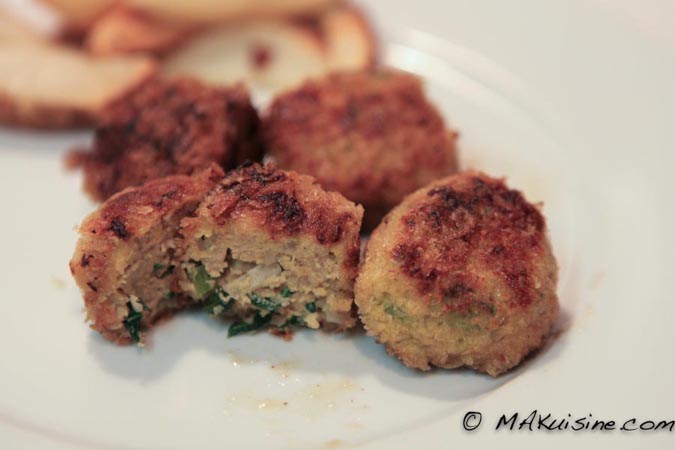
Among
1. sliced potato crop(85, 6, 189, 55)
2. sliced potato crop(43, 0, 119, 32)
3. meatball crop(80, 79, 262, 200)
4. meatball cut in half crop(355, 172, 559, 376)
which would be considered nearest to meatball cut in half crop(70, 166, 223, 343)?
meatball crop(80, 79, 262, 200)

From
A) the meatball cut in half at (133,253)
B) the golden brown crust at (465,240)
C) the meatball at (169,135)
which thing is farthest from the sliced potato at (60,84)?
A: the golden brown crust at (465,240)

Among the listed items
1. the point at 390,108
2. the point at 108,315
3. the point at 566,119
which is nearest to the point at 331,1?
the point at 390,108

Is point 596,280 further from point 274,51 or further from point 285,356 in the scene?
point 274,51

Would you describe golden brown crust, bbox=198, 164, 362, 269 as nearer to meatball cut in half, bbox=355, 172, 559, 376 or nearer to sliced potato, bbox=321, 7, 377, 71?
meatball cut in half, bbox=355, 172, 559, 376

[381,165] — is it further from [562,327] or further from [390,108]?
[562,327]

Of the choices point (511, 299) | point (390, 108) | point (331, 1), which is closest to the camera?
point (511, 299)

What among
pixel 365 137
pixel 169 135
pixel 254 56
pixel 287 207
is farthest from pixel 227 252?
pixel 254 56
